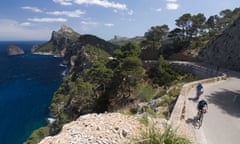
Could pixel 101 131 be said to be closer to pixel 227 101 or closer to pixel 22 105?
pixel 227 101

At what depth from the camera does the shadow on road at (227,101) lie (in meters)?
9.53

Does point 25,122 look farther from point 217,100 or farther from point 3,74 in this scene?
point 3,74

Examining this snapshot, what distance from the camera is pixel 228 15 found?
43531mm

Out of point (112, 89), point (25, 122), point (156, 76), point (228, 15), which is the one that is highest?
→ point (228, 15)

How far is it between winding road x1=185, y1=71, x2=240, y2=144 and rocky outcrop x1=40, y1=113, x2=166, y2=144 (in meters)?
1.74

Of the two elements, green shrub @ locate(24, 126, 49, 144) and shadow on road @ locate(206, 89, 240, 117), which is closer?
shadow on road @ locate(206, 89, 240, 117)

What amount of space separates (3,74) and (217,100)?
102m

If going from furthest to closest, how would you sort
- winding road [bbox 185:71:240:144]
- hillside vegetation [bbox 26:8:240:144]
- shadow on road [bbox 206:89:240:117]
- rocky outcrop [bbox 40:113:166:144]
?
hillside vegetation [bbox 26:8:240:144] → shadow on road [bbox 206:89:240:117] → winding road [bbox 185:71:240:144] → rocky outcrop [bbox 40:113:166:144]

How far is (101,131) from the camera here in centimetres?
575

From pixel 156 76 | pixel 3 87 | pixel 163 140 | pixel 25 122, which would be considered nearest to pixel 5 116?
pixel 25 122

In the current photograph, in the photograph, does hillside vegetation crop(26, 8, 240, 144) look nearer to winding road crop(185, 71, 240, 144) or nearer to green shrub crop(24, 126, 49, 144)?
green shrub crop(24, 126, 49, 144)

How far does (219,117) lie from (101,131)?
5776 mm

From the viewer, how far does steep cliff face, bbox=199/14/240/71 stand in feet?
81.6

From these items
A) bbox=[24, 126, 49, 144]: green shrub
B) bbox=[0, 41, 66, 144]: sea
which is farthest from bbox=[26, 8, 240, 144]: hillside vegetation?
bbox=[0, 41, 66, 144]: sea
